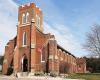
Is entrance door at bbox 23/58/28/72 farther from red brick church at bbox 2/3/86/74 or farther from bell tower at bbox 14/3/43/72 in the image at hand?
bell tower at bbox 14/3/43/72

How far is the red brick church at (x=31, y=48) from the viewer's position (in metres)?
49.4

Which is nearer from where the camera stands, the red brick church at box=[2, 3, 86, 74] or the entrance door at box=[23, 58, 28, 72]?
the red brick church at box=[2, 3, 86, 74]

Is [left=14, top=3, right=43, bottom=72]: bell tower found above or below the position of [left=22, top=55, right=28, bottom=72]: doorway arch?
above

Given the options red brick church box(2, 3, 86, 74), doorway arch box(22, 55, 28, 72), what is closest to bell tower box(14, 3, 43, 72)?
red brick church box(2, 3, 86, 74)

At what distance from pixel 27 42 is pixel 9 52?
6126 mm

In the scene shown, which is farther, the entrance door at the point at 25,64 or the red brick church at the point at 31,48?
the entrance door at the point at 25,64

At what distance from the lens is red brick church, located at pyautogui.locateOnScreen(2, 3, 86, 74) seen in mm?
49406

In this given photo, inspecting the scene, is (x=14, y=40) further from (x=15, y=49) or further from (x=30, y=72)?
(x=30, y=72)

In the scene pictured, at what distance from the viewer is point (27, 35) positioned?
5241cm

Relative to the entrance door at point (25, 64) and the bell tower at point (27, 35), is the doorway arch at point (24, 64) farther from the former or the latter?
the bell tower at point (27, 35)

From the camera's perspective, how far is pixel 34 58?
50188 millimetres

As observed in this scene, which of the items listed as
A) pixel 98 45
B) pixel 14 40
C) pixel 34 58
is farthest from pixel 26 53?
pixel 98 45

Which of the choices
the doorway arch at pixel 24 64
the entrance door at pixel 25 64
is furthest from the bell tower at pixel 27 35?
the entrance door at pixel 25 64

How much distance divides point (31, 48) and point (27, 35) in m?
3.70
